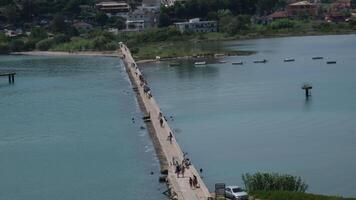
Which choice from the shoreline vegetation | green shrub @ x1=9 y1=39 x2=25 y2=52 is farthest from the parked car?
green shrub @ x1=9 y1=39 x2=25 y2=52

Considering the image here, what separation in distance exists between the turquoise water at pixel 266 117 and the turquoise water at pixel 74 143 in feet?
4.19

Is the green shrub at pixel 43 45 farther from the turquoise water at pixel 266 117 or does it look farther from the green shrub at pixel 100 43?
the turquoise water at pixel 266 117

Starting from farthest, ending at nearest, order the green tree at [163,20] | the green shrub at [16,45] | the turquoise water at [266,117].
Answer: the green tree at [163,20], the green shrub at [16,45], the turquoise water at [266,117]

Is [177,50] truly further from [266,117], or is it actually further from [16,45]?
[266,117]

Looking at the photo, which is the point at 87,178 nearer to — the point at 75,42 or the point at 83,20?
the point at 75,42

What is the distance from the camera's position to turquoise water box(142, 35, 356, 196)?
55.9 ft

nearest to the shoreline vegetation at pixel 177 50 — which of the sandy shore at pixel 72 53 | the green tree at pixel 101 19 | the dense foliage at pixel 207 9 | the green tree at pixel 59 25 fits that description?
the sandy shore at pixel 72 53

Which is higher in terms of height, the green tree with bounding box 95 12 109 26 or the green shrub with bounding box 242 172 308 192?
the green tree with bounding box 95 12 109 26

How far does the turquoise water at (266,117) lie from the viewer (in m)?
17.0

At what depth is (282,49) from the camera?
51031 millimetres

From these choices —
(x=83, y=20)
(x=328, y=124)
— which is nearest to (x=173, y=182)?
(x=328, y=124)

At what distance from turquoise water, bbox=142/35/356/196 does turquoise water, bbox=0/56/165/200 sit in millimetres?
1277

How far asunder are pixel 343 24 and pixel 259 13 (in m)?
9.86

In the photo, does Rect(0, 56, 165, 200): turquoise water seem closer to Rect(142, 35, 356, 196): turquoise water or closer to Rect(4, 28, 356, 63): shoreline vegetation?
Rect(142, 35, 356, 196): turquoise water
